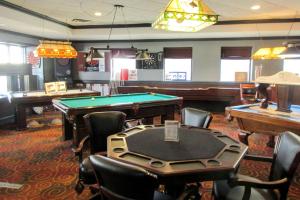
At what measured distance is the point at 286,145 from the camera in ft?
6.42

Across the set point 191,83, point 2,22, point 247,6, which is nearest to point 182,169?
point 247,6

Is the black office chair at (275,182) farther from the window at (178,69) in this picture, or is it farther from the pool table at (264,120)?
the window at (178,69)

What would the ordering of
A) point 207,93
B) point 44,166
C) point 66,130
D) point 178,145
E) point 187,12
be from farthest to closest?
1. point 207,93
2. point 66,130
3. point 44,166
4. point 187,12
5. point 178,145

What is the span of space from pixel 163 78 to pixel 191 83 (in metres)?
1.17

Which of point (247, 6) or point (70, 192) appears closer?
point (70, 192)

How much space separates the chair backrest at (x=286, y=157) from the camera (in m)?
1.74

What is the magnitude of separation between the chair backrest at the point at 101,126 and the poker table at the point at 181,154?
42cm

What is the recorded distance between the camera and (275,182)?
5.55ft

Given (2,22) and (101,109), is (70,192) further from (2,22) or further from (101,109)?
(2,22)

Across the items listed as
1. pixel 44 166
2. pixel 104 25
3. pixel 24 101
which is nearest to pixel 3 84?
pixel 24 101

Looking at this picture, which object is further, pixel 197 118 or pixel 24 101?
pixel 24 101

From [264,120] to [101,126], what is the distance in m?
2.05

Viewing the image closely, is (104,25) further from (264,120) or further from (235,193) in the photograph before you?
(235,193)

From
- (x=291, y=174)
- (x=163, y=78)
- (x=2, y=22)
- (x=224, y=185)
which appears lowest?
(x=224, y=185)
